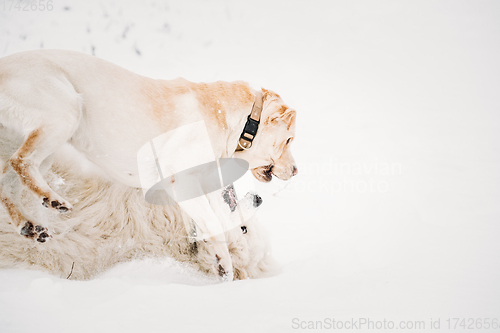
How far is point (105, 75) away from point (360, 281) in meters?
2.26

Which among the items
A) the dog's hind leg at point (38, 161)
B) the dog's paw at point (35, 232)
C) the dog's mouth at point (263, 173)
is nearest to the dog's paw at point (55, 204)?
the dog's hind leg at point (38, 161)

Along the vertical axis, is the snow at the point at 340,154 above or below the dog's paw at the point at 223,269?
above

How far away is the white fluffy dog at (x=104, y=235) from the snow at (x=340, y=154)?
7.9 inches

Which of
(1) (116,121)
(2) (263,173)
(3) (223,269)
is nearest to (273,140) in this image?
(2) (263,173)

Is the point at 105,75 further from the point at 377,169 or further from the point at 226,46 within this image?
the point at 377,169

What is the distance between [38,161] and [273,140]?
1.73m

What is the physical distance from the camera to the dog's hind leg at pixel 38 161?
1.68 meters

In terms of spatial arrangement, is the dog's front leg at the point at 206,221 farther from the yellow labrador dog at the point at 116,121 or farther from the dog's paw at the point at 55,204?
the dog's paw at the point at 55,204

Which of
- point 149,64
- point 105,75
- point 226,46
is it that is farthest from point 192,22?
point 105,75

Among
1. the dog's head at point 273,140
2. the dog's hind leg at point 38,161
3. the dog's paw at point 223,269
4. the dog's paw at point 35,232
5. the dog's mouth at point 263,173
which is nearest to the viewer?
the dog's hind leg at point 38,161

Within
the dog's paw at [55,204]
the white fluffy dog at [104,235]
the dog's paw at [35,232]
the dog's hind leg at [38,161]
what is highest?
the dog's hind leg at [38,161]

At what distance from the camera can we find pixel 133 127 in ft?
6.81

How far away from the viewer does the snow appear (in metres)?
1.74

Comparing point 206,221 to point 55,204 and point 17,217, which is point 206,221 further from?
point 17,217
